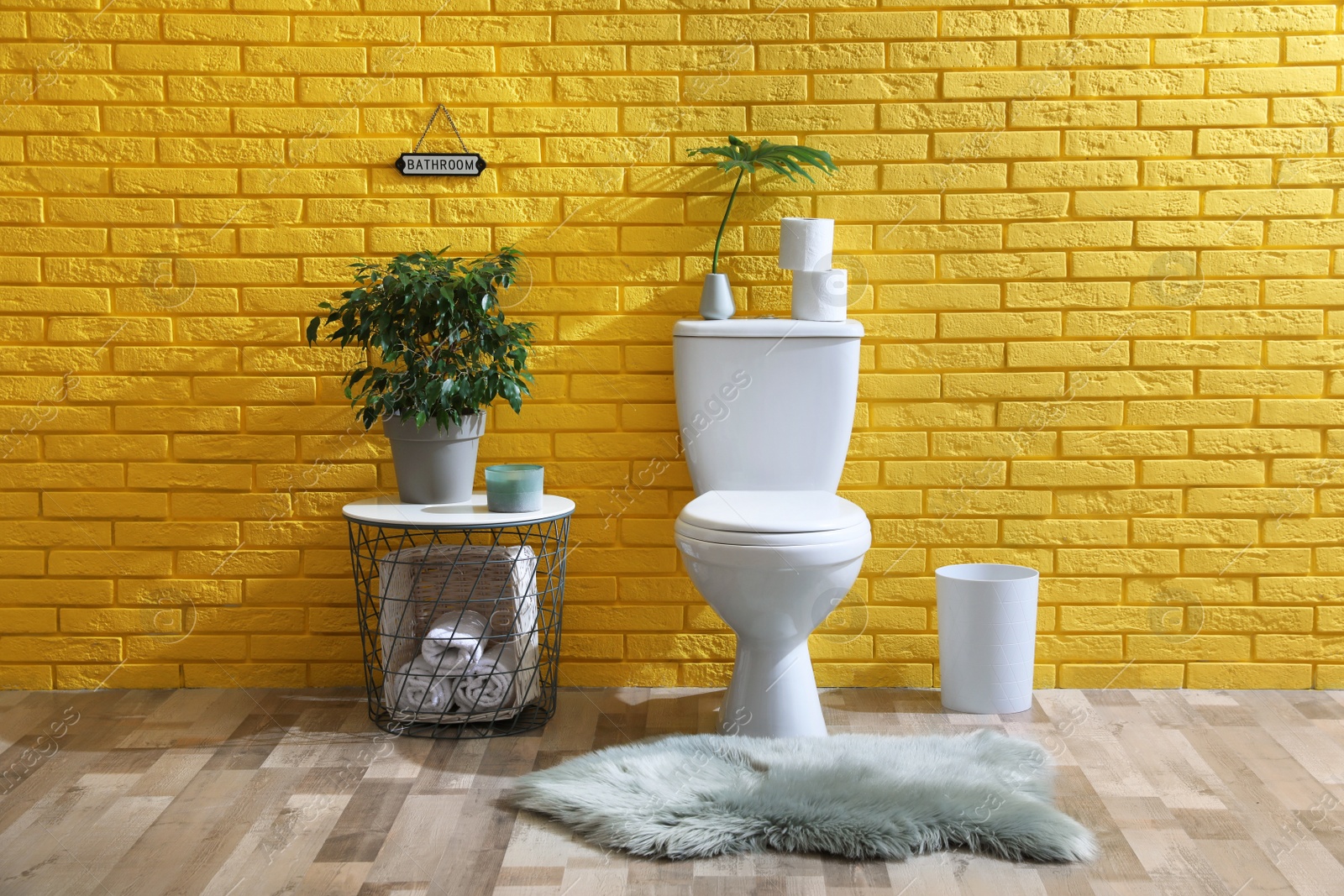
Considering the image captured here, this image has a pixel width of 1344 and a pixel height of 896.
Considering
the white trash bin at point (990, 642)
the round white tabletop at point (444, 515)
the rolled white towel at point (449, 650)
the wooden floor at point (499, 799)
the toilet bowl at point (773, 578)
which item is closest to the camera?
the wooden floor at point (499, 799)

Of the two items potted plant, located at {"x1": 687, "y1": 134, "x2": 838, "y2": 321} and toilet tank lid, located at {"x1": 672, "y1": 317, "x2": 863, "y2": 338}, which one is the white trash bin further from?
potted plant, located at {"x1": 687, "y1": 134, "x2": 838, "y2": 321}

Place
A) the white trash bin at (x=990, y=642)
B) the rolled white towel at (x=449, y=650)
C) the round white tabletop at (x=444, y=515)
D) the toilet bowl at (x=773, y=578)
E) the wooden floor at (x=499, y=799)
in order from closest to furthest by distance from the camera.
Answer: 1. the wooden floor at (x=499, y=799)
2. the toilet bowl at (x=773, y=578)
3. the round white tabletop at (x=444, y=515)
4. the rolled white towel at (x=449, y=650)
5. the white trash bin at (x=990, y=642)

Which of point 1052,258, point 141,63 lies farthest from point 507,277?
point 1052,258

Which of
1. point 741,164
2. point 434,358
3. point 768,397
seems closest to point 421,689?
point 434,358

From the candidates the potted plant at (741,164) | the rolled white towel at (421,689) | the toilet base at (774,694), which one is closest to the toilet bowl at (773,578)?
the toilet base at (774,694)

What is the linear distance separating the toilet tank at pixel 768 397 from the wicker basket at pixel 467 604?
1.58ft

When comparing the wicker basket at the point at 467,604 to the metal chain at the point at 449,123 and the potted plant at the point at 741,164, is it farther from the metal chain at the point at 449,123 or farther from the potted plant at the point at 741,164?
the metal chain at the point at 449,123

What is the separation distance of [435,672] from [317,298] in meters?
0.90

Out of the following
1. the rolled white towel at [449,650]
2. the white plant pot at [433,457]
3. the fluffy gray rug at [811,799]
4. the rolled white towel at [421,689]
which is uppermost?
the white plant pot at [433,457]

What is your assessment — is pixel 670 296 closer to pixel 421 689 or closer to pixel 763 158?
pixel 763 158

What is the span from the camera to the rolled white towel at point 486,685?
2.39 meters

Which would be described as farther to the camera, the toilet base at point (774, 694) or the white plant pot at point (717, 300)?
the white plant pot at point (717, 300)

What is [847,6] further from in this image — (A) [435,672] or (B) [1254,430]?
(A) [435,672]

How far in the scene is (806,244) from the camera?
2457mm
